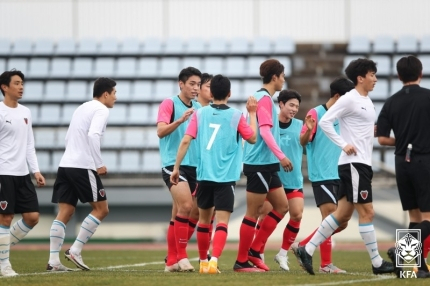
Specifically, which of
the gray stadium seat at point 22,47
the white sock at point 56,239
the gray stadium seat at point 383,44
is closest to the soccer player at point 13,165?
the white sock at point 56,239

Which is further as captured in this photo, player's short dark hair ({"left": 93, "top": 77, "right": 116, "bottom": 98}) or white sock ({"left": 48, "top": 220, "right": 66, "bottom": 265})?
player's short dark hair ({"left": 93, "top": 77, "right": 116, "bottom": 98})

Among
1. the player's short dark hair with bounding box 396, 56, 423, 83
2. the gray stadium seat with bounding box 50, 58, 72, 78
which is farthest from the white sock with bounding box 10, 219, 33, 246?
the gray stadium seat with bounding box 50, 58, 72, 78

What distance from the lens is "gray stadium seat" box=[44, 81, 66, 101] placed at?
27.5m

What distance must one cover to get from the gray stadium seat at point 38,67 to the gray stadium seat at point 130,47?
2.72 meters

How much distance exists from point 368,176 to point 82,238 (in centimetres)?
355

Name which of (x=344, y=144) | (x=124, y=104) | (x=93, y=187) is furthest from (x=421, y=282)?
(x=124, y=104)

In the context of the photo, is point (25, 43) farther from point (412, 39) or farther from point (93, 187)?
point (93, 187)

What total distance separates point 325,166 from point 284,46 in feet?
65.6

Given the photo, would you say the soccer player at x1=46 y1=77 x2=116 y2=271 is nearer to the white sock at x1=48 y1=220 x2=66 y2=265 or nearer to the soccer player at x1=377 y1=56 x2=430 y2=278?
the white sock at x1=48 y1=220 x2=66 y2=265

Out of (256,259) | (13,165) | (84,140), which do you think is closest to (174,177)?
(84,140)

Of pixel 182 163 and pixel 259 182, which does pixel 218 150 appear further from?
pixel 182 163

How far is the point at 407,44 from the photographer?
29.4m

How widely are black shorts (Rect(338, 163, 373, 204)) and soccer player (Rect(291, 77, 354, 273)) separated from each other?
1.38 metres

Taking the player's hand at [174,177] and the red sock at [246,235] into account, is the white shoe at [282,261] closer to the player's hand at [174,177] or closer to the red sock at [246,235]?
the red sock at [246,235]
